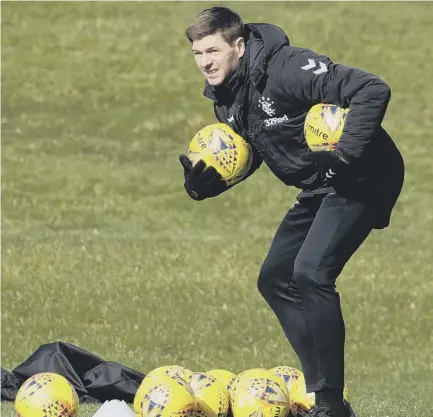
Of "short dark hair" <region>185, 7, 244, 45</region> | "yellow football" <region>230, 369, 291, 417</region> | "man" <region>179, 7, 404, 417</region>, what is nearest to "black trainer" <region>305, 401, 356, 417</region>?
"man" <region>179, 7, 404, 417</region>

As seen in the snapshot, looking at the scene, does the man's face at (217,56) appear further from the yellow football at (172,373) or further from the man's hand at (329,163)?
the yellow football at (172,373)

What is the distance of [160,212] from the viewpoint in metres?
18.3

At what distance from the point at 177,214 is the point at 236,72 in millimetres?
10233

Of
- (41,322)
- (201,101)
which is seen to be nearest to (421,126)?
(201,101)

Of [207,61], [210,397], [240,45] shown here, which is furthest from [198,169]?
[210,397]

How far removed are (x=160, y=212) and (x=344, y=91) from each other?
1083 cm


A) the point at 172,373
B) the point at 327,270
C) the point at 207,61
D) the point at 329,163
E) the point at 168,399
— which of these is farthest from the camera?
the point at 172,373

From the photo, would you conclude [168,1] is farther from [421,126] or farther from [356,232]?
[356,232]

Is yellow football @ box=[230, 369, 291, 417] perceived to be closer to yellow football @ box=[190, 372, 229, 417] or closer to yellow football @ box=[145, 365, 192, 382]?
yellow football @ box=[190, 372, 229, 417]

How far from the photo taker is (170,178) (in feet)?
65.4

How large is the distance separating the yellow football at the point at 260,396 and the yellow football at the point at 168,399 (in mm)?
391

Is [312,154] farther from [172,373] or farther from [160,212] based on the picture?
[160,212]

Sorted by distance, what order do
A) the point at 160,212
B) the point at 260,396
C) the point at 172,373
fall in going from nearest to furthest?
1. the point at 260,396
2. the point at 172,373
3. the point at 160,212

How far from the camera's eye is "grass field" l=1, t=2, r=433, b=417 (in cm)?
1300
